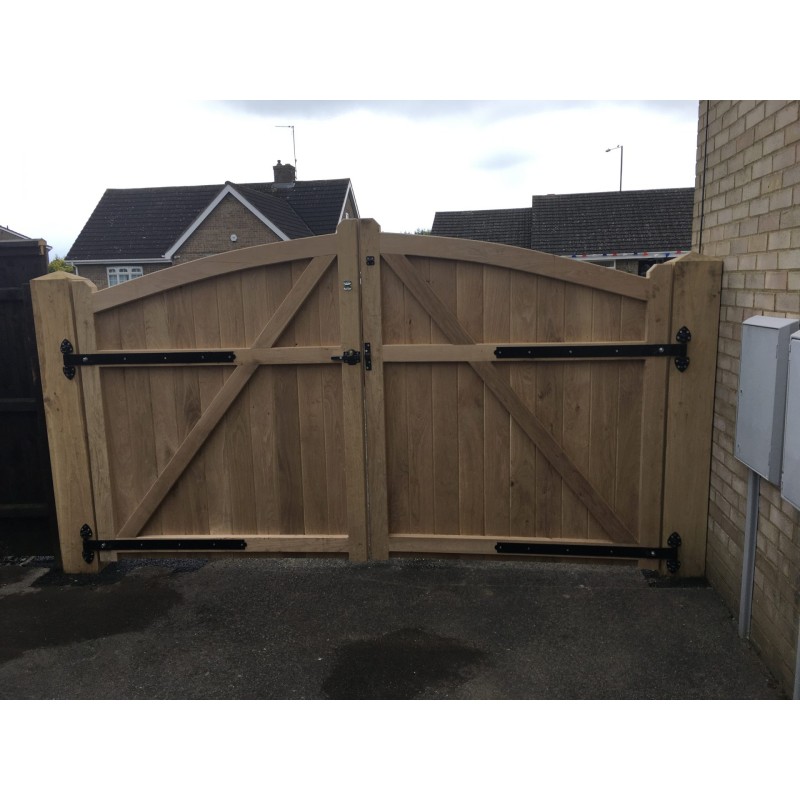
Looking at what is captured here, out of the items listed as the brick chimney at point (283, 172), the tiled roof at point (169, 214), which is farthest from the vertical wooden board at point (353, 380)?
the brick chimney at point (283, 172)

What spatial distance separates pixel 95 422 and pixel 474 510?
251 centimetres

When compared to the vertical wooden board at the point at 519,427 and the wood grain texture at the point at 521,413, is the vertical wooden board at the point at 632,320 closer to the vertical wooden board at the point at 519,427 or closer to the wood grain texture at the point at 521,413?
the vertical wooden board at the point at 519,427

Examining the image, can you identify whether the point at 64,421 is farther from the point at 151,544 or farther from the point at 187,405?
the point at 151,544

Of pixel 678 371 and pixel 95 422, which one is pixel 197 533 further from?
pixel 678 371

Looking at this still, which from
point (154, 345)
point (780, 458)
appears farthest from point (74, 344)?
point (780, 458)

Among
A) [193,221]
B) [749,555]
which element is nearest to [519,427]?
[749,555]

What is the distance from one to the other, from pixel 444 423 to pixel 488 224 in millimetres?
25172

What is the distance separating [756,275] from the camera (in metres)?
3.33

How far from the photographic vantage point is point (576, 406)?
13.3 ft

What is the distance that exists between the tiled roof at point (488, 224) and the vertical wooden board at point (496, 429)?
932 inches

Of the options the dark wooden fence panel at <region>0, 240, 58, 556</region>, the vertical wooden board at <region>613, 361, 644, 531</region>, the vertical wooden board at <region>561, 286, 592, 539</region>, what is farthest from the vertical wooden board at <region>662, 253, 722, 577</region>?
the dark wooden fence panel at <region>0, 240, 58, 556</region>

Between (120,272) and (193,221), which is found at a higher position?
(193,221)

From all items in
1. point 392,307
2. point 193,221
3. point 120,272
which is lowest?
point 392,307

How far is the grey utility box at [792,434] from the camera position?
2.65m
